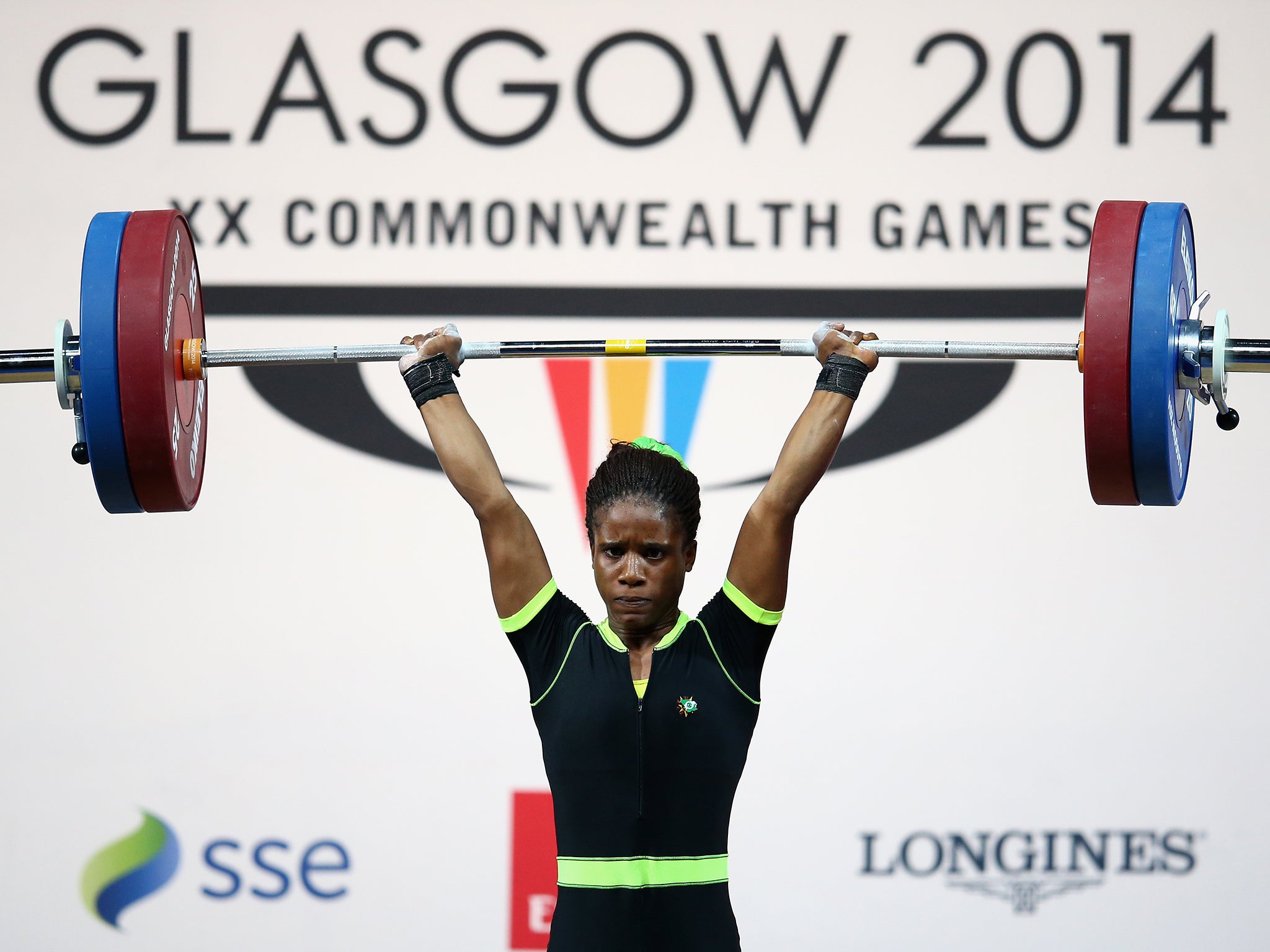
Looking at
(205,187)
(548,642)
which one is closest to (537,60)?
(205,187)

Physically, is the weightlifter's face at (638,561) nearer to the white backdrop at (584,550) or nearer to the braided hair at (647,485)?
the braided hair at (647,485)

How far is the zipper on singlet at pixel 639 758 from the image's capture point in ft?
7.22

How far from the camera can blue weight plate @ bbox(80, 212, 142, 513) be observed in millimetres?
2658

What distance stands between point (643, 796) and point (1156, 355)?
117 cm

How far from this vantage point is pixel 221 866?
4.05m

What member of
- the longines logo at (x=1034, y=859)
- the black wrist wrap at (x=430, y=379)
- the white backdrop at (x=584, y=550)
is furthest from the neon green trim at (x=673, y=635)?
the longines logo at (x=1034, y=859)

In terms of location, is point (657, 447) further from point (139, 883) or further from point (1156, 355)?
point (139, 883)

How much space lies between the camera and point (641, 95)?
13.9ft

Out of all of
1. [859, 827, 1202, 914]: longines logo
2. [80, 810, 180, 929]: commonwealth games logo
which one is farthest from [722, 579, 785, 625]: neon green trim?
[80, 810, 180, 929]: commonwealth games logo

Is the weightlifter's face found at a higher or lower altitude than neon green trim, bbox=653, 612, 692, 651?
higher

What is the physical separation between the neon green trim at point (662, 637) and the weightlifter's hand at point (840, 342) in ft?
1.81

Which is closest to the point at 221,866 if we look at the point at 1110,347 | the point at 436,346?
the point at 436,346

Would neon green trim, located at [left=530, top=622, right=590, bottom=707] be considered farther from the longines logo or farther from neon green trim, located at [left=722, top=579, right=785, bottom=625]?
the longines logo

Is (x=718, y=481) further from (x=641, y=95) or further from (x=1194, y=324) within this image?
(x=1194, y=324)
